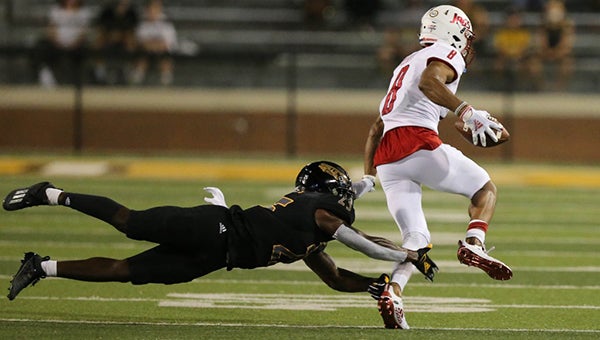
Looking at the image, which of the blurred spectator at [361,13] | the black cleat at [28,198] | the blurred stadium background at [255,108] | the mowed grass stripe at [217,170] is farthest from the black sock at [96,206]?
the blurred spectator at [361,13]

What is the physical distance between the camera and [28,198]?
635 cm

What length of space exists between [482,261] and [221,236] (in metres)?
1.23

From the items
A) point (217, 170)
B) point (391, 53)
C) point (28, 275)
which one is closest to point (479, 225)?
point (28, 275)

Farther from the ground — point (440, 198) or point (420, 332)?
point (420, 332)

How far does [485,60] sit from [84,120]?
17.6 feet

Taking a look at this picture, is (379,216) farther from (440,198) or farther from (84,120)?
(84,120)

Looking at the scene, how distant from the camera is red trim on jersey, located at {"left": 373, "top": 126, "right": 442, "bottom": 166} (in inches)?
258

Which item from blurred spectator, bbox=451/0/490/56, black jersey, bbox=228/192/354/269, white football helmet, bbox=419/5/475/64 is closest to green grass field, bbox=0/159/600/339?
black jersey, bbox=228/192/354/269

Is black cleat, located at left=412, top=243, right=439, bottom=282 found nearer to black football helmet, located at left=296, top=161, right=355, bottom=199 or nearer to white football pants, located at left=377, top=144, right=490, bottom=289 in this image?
white football pants, located at left=377, top=144, right=490, bottom=289

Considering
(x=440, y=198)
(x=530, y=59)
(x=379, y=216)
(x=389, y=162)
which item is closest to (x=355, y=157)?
(x=530, y=59)

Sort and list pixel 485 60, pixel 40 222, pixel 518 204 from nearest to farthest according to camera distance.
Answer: pixel 40 222 < pixel 518 204 < pixel 485 60

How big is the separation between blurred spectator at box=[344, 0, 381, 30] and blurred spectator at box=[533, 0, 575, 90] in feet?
8.00

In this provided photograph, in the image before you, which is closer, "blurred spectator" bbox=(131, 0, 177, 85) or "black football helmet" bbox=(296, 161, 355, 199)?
"black football helmet" bbox=(296, 161, 355, 199)

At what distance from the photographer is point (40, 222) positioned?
11.1 metres
